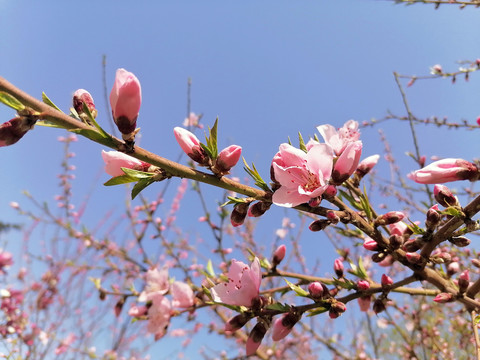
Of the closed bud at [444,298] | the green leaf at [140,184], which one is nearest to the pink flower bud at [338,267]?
the closed bud at [444,298]

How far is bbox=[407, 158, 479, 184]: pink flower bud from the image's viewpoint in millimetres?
1042

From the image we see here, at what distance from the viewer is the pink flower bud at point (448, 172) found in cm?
104

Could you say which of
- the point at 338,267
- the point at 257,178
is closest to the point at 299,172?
the point at 257,178

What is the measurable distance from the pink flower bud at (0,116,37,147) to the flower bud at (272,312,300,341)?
1.11m

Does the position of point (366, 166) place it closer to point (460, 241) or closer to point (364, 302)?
point (460, 241)

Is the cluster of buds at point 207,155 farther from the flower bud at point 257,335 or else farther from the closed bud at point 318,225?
the flower bud at point 257,335

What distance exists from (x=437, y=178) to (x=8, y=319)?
5302mm

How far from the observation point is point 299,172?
109 centimetres

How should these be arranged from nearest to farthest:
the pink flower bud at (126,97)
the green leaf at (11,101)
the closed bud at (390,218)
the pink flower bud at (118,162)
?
the green leaf at (11,101) < the pink flower bud at (126,97) < the pink flower bud at (118,162) < the closed bud at (390,218)

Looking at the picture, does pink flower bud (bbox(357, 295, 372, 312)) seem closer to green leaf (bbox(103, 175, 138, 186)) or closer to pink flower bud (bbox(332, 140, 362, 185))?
pink flower bud (bbox(332, 140, 362, 185))

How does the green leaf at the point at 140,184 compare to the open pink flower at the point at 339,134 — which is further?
the open pink flower at the point at 339,134

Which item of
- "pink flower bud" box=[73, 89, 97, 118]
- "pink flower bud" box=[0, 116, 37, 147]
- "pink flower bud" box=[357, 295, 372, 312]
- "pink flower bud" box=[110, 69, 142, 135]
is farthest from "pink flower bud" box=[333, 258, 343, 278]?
"pink flower bud" box=[0, 116, 37, 147]

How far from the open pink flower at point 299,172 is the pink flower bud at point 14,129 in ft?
2.37

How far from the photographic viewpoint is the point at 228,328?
133 centimetres
